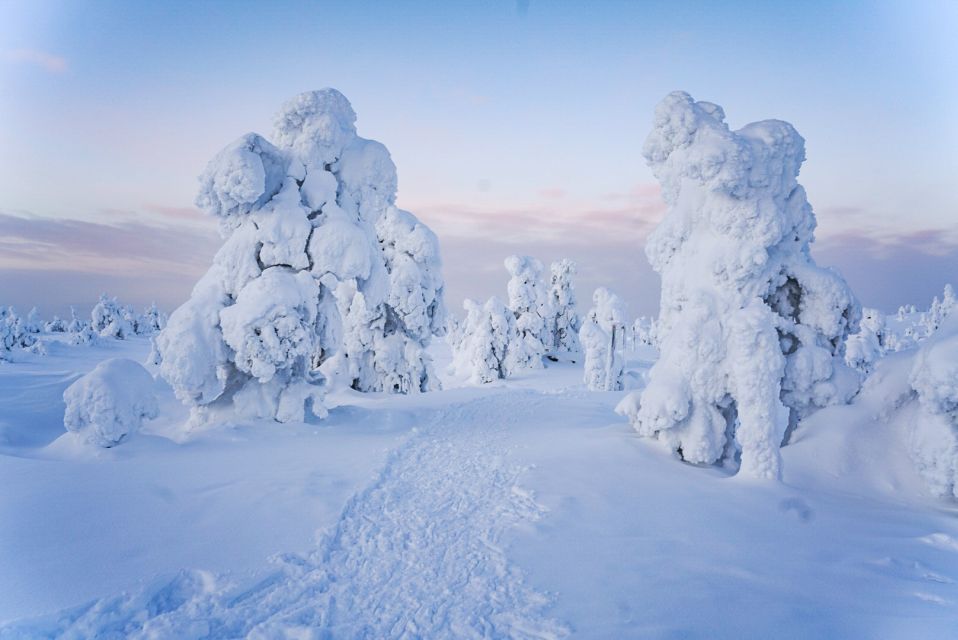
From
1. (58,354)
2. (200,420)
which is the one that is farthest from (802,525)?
(58,354)

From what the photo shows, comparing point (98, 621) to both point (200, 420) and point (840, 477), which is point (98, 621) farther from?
point (840, 477)

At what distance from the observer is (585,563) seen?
5.37 m

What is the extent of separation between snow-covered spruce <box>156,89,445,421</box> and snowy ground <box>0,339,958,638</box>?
177 cm

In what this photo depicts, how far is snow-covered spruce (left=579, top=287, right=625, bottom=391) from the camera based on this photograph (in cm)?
3116

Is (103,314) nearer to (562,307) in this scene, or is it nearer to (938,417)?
(562,307)

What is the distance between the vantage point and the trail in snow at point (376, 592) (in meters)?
4.17

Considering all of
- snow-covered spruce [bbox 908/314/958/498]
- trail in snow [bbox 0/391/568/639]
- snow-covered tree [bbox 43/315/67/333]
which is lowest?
snow-covered tree [bbox 43/315/67/333]

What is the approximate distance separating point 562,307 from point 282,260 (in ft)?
111

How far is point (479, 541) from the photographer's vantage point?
6.04 metres

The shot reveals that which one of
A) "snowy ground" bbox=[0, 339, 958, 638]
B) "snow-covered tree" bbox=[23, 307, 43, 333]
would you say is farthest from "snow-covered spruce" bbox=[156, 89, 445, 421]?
"snow-covered tree" bbox=[23, 307, 43, 333]

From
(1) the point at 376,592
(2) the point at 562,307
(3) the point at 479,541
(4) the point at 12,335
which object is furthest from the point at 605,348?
(4) the point at 12,335

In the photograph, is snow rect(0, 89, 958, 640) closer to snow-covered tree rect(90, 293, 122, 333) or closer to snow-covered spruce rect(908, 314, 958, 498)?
snow-covered spruce rect(908, 314, 958, 498)

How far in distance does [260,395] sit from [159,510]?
5886 millimetres

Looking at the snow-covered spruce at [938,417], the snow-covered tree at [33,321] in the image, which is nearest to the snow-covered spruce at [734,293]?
the snow-covered spruce at [938,417]
